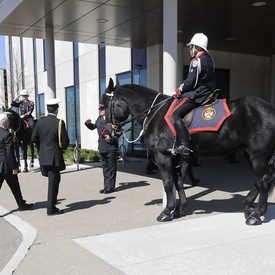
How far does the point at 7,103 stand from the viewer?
29.1m

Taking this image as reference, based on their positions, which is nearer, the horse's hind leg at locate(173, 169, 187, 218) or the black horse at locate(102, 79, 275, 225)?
the black horse at locate(102, 79, 275, 225)

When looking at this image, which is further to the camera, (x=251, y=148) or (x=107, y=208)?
(x=107, y=208)

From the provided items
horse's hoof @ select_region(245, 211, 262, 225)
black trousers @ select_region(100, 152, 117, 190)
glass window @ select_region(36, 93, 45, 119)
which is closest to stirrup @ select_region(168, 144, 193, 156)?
horse's hoof @ select_region(245, 211, 262, 225)

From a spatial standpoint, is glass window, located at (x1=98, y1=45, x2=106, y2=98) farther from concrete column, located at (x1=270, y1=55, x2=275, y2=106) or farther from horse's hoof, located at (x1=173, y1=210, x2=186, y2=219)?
horse's hoof, located at (x1=173, y1=210, x2=186, y2=219)

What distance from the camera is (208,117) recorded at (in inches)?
213

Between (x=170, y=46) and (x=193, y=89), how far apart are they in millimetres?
1676

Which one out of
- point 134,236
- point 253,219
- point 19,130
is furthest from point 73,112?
point 253,219

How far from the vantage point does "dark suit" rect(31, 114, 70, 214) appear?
246 inches

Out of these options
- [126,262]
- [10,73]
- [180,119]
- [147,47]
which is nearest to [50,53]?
[147,47]

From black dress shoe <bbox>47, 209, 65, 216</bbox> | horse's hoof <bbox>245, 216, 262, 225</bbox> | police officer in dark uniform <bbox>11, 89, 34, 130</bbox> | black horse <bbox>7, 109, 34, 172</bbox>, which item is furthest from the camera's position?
police officer in dark uniform <bbox>11, 89, 34, 130</bbox>

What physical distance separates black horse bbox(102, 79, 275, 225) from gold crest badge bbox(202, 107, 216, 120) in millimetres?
226

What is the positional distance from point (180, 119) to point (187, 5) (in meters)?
4.97

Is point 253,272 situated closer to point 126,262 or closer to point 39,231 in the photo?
point 126,262

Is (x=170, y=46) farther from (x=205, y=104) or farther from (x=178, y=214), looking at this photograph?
(x=178, y=214)
